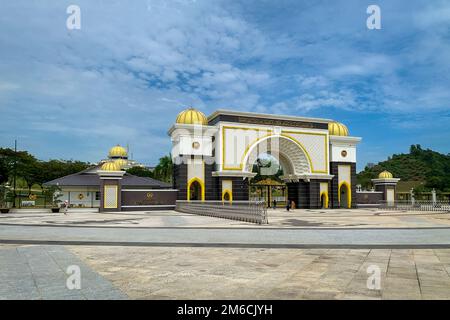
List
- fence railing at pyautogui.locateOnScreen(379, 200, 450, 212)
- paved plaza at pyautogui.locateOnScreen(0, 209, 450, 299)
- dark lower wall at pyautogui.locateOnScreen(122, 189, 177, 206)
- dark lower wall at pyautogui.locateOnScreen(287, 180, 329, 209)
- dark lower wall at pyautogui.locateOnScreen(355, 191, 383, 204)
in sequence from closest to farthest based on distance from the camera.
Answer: paved plaza at pyautogui.locateOnScreen(0, 209, 450, 299) < dark lower wall at pyautogui.locateOnScreen(122, 189, 177, 206) < fence railing at pyautogui.locateOnScreen(379, 200, 450, 212) < dark lower wall at pyautogui.locateOnScreen(287, 180, 329, 209) < dark lower wall at pyautogui.locateOnScreen(355, 191, 383, 204)

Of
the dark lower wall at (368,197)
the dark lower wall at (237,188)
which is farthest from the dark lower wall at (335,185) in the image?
the dark lower wall at (237,188)

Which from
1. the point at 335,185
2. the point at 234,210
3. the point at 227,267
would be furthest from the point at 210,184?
the point at 227,267

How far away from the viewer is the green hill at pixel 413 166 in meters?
80.4

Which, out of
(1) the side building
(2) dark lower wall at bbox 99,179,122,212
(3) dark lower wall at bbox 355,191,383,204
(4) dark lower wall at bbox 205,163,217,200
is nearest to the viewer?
(2) dark lower wall at bbox 99,179,122,212

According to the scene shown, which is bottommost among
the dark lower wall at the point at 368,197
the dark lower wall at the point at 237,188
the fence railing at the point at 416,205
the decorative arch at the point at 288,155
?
the fence railing at the point at 416,205

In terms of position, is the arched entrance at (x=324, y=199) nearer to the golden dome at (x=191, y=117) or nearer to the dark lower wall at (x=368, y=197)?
the dark lower wall at (x=368, y=197)

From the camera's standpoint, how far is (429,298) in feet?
17.1

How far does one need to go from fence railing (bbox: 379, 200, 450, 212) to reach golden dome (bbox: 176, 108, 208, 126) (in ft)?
70.9

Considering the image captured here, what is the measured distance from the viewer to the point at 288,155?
4112 centimetres

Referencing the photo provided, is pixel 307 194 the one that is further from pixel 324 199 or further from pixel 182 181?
pixel 182 181

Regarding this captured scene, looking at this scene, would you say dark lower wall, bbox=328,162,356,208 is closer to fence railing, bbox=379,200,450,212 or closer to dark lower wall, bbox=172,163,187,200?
fence railing, bbox=379,200,450,212

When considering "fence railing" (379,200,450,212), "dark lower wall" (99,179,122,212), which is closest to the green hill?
"fence railing" (379,200,450,212)

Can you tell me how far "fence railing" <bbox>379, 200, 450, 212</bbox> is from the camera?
36.9 m

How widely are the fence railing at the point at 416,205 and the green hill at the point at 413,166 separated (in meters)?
30.0
